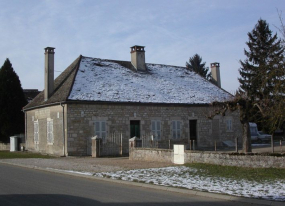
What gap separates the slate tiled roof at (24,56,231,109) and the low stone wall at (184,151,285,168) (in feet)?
32.7

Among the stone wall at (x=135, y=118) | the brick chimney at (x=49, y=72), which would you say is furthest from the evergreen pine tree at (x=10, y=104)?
the stone wall at (x=135, y=118)

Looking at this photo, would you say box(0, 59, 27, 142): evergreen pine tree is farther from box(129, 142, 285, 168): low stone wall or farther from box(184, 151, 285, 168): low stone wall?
box(184, 151, 285, 168): low stone wall

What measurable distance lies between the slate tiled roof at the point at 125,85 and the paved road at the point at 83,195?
12180 millimetres

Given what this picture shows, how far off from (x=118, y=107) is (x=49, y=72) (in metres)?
5.73

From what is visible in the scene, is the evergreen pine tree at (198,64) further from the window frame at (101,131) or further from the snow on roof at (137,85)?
the window frame at (101,131)

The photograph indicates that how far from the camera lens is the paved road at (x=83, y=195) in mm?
8461

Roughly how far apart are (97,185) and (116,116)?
1381cm

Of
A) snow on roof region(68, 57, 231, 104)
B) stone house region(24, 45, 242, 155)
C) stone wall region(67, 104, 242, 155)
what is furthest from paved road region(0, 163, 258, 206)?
snow on roof region(68, 57, 231, 104)

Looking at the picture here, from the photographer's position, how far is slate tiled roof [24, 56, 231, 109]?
25.1 m

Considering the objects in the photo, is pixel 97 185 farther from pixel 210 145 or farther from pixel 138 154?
pixel 210 145

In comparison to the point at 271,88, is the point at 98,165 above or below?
below

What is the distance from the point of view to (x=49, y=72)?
2634 cm

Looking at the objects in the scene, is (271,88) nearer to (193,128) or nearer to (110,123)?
(110,123)

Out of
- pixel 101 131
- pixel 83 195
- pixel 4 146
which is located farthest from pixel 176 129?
pixel 83 195
